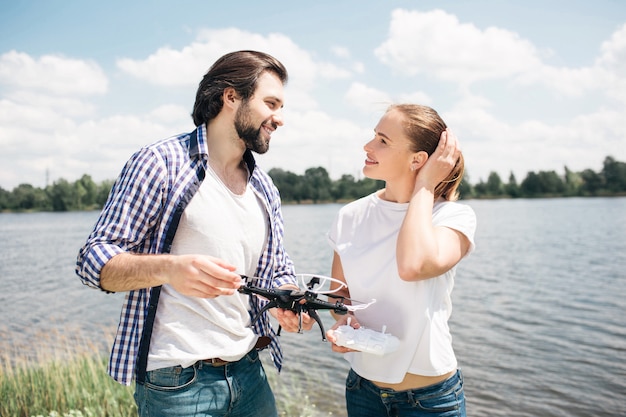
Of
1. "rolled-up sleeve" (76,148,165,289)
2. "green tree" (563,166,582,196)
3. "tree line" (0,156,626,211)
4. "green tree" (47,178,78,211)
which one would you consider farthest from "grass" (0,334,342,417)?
"green tree" (563,166,582,196)

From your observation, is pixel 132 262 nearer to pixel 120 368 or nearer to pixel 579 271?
pixel 120 368

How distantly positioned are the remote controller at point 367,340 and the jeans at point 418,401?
0.25 metres

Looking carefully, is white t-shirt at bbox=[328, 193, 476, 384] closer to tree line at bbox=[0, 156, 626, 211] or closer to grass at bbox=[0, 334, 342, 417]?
grass at bbox=[0, 334, 342, 417]

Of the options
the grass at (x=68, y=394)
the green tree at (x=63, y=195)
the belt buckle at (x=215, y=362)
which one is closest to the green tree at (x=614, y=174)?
the green tree at (x=63, y=195)

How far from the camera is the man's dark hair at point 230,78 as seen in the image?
9.30ft

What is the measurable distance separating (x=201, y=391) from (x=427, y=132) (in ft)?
5.39

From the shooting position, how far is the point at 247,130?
2.84 meters

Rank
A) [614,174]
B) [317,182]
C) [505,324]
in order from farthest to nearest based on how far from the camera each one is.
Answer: [614,174] < [317,182] < [505,324]

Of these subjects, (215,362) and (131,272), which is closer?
(131,272)

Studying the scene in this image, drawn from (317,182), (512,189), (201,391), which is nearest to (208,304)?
(201,391)

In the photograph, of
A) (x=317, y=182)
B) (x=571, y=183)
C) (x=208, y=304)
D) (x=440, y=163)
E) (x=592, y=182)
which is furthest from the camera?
(x=571, y=183)

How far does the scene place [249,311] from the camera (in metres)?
2.91

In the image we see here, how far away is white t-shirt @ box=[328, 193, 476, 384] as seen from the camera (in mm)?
2441

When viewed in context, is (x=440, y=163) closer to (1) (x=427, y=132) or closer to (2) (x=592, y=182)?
(1) (x=427, y=132)
